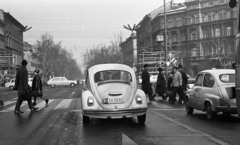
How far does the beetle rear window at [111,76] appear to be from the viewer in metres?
9.33

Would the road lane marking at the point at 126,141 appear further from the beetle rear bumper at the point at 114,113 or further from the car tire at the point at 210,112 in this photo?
the car tire at the point at 210,112

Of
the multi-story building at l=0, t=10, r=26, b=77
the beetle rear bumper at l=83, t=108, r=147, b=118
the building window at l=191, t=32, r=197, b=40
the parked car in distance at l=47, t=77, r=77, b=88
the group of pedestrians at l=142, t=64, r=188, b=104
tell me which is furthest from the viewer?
the building window at l=191, t=32, r=197, b=40

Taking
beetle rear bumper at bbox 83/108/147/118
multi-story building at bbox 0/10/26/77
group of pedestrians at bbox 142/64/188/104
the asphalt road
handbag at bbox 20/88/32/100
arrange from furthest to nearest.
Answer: multi-story building at bbox 0/10/26/77 < group of pedestrians at bbox 142/64/188/104 < handbag at bbox 20/88/32/100 < beetle rear bumper at bbox 83/108/147/118 < the asphalt road

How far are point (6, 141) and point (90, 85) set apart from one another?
3.10 metres

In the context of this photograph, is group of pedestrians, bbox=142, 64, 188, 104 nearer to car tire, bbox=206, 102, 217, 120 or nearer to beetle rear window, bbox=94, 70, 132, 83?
car tire, bbox=206, 102, 217, 120

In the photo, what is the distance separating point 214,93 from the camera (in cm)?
933

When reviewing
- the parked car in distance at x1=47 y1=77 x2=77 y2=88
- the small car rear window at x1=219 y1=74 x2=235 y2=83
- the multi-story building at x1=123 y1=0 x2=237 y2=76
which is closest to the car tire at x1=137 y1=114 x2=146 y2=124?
the small car rear window at x1=219 y1=74 x2=235 y2=83

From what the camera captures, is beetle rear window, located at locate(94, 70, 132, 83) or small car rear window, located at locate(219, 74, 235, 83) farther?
small car rear window, located at locate(219, 74, 235, 83)

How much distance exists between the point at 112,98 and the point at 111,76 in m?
1.21

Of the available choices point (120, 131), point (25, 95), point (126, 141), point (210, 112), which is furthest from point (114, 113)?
point (25, 95)

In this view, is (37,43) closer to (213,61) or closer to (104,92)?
(213,61)

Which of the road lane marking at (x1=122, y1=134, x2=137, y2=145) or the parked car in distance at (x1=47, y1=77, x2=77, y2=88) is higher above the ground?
the parked car in distance at (x1=47, y1=77, x2=77, y2=88)

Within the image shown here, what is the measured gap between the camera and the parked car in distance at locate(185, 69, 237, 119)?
8.88 m

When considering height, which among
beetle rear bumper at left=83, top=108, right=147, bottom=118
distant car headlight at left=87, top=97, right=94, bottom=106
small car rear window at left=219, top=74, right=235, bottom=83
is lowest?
beetle rear bumper at left=83, top=108, right=147, bottom=118
